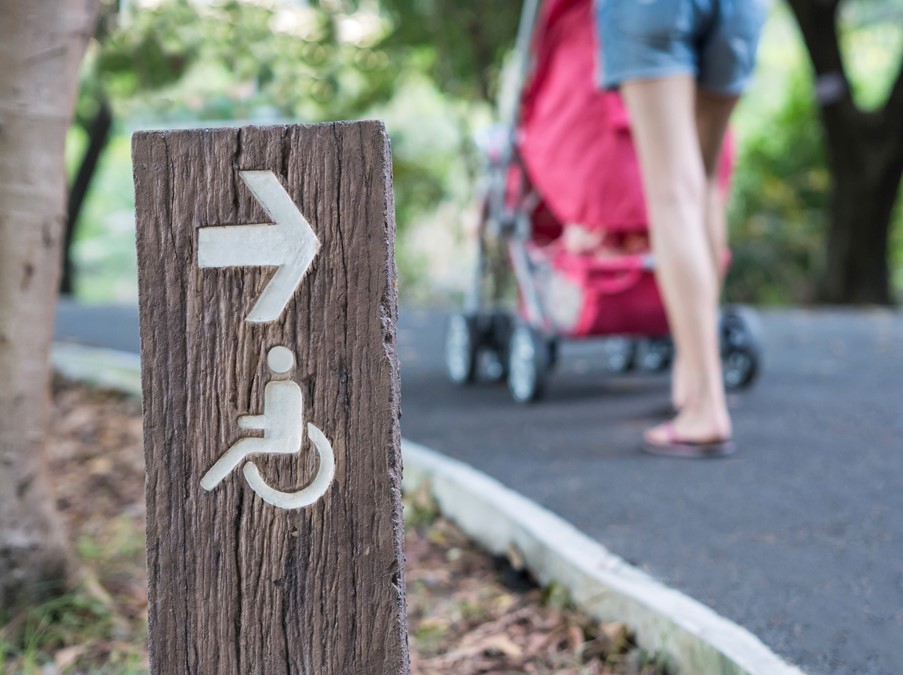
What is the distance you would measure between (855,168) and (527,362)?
777 centimetres

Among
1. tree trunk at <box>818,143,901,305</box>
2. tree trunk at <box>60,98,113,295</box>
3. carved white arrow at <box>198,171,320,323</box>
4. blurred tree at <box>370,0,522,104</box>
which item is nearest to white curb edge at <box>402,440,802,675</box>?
carved white arrow at <box>198,171,320,323</box>

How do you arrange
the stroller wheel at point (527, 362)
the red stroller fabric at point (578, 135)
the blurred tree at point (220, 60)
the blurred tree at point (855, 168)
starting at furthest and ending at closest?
the blurred tree at point (855, 168) → the blurred tree at point (220, 60) → the stroller wheel at point (527, 362) → the red stroller fabric at point (578, 135)

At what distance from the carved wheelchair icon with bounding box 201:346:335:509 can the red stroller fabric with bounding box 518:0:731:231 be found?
277 centimetres

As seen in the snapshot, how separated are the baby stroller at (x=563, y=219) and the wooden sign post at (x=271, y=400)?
2.80 metres

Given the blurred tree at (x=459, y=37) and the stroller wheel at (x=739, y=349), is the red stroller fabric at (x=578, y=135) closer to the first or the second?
the stroller wheel at (x=739, y=349)

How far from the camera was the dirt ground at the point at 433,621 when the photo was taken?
2018mm

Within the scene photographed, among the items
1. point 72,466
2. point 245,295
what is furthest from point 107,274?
point 245,295

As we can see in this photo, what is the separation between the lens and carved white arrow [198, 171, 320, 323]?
4.40 feet

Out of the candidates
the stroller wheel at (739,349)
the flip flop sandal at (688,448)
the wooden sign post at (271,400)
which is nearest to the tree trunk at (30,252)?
the wooden sign post at (271,400)

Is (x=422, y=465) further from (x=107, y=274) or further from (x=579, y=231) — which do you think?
(x=107, y=274)

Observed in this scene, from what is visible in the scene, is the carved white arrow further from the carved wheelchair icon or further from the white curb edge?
the white curb edge

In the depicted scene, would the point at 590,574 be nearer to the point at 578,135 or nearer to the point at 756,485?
the point at 756,485

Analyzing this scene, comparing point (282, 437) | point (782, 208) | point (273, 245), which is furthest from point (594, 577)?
point (782, 208)

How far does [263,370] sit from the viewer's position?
1361mm
